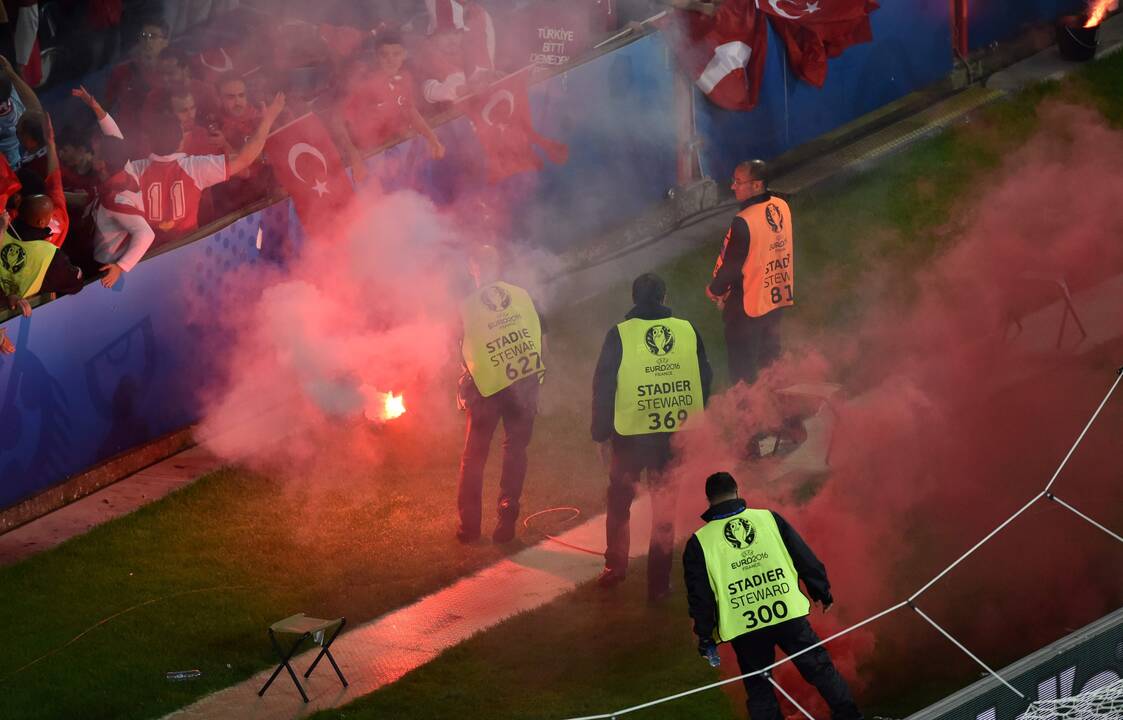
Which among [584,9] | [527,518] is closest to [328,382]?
[527,518]

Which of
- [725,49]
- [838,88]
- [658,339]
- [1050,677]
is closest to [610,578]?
[658,339]

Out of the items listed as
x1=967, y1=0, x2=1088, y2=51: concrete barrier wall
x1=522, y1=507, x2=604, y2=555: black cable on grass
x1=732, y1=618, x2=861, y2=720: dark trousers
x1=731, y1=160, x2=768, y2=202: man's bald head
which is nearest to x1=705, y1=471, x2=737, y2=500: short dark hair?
x1=732, y1=618, x2=861, y2=720: dark trousers

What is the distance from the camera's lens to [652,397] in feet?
32.3

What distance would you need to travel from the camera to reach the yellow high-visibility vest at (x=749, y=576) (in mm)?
7965

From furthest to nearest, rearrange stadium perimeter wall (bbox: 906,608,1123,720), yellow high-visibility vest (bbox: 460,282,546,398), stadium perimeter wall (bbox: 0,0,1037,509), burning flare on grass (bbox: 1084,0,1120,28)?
burning flare on grass (bbox: 1084,0,1120,28)
stadium perimeter wall (bbox: 0,0,1037,509)
yellow high-visibility vest (bbox: 460,282,546,398)
stadium perimeter wall (bbox: 906,608,1123,720)

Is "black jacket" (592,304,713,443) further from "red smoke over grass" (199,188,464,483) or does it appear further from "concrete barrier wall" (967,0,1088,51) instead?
"concrete barrier wall" (967,0,1088,51)

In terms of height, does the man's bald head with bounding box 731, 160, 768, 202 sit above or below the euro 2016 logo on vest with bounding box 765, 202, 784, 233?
above

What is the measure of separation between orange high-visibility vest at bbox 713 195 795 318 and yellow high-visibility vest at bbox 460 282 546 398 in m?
1.73

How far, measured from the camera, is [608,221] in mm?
15367

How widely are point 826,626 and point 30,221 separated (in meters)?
6.63

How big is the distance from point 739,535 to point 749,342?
13.6 ft

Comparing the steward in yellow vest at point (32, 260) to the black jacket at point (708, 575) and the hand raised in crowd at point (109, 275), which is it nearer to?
the hand raised in crowd at point (109, 275)

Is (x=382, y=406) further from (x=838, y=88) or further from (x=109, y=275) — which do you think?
(x=838, y=88)

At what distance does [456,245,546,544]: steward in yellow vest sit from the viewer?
10773 millimetres
